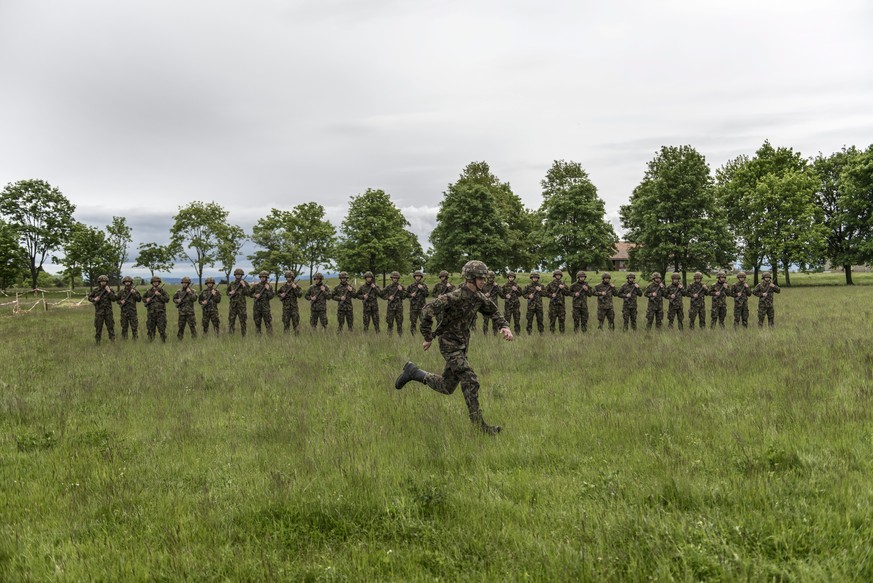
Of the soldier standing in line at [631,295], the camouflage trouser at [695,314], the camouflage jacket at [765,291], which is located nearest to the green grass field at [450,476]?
the soldier standing in line at [631,295]

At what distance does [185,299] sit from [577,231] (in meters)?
41.1

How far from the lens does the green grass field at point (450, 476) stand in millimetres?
3926

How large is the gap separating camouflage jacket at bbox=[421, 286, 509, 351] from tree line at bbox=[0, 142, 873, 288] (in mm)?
41260

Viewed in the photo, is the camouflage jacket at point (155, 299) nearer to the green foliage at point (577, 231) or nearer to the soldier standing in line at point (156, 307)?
the soldier standing in line at point (156, 307)

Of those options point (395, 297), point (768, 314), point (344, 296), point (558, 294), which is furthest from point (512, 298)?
point (768, 314)

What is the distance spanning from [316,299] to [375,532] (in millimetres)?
15411

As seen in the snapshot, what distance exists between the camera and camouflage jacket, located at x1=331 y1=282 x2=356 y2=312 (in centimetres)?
1841

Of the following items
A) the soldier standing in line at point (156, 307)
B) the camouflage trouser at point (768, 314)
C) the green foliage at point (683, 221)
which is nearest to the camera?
the soldier standing in line at point (156, 307)

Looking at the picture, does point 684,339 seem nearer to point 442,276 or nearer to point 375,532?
point 442,276

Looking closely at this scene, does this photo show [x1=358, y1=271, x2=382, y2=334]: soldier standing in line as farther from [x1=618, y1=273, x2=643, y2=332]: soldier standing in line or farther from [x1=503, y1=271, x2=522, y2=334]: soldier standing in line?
[x1=618, y1=273, x2=643, y2=332]: soldier standing in line

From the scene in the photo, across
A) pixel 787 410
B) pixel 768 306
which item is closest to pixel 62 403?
pixel 787 410

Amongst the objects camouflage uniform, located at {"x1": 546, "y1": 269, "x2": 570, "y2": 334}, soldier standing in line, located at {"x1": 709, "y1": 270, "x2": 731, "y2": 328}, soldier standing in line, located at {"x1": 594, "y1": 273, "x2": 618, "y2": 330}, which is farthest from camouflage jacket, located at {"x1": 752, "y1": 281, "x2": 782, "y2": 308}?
camouflage uniform, located at {"x1": 546, "y1": 269, "x2": 570, "y2": 334}

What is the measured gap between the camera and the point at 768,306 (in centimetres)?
1784

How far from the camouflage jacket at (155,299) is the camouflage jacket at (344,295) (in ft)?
19.1
